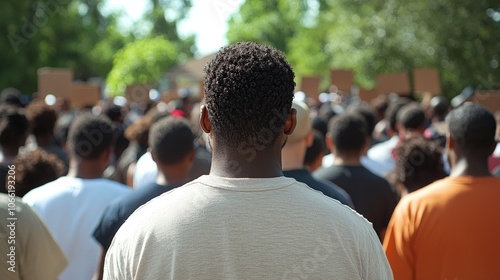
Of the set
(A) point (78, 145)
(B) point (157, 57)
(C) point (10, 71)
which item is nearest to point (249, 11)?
(B) point (157, 57)

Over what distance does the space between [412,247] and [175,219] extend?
1.85m

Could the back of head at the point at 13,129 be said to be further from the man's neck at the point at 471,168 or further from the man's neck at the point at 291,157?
the man's neck at the point at 471,168

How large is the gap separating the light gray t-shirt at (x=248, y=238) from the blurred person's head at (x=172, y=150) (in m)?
2.11

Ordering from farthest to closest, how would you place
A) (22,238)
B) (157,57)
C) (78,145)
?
1. (157,57)
2. (78,145)
3. (22,238)

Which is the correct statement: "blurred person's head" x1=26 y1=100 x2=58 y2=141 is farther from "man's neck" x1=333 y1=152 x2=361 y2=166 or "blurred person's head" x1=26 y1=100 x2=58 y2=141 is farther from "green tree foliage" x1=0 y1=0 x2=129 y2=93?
"green tree foliage" x1=0 y1=0 x2=129 y2=93

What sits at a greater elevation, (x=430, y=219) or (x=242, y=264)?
(x=242, y=264)

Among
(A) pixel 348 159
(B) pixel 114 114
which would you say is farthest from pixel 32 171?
(B) pixel 114 114

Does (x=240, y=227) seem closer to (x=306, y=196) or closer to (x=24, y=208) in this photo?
(x=306, y=196)

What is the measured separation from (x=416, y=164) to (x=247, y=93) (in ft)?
9.19

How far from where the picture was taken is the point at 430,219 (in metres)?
3.46

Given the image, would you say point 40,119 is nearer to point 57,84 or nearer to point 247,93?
point 57,84

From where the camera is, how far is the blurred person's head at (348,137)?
5086 millimetres

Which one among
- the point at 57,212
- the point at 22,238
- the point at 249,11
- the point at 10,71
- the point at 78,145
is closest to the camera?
the point at 22,238

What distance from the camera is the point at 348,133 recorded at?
16.9 ft
